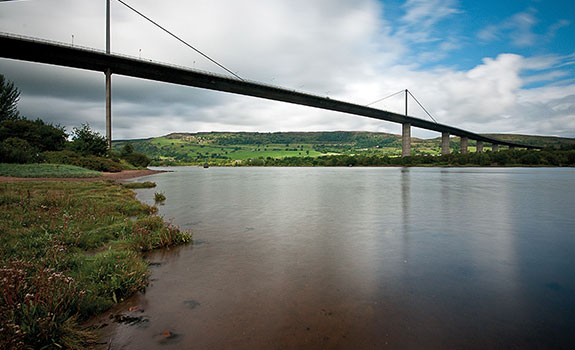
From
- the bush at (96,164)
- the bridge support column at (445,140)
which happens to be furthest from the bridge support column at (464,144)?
the bush at (96,164)

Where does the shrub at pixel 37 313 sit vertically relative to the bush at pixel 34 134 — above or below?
below

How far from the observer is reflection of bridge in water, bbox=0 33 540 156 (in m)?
45.6

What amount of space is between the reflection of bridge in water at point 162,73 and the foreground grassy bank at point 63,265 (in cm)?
4697

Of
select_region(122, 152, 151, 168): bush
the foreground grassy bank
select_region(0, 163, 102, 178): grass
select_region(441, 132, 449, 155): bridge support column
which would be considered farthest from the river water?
select_region(441, 132, 449, 155): bridge support column

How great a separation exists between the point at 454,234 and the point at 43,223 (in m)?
14.0

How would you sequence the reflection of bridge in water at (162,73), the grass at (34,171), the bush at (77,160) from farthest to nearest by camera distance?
the reflection of bridge in water at (162,73), the bush at (77,160), the grass at (34,171)

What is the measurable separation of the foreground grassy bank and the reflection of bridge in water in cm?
4697

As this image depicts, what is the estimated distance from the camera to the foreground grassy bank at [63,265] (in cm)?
368

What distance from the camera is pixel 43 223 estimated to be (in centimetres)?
890

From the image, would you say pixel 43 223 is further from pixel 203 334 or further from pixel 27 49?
pixel 27 49

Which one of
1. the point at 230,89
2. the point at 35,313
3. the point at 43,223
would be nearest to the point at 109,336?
the point at 35,313

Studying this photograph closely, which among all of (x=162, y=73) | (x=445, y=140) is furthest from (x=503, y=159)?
(x=162, y=73)

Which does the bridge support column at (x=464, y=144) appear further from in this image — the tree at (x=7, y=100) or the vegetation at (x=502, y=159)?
the tree at (x=7, y=100)

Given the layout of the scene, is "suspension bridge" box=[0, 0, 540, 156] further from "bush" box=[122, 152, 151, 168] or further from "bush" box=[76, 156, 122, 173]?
"bush" box=[122, 152, 151, 168]
